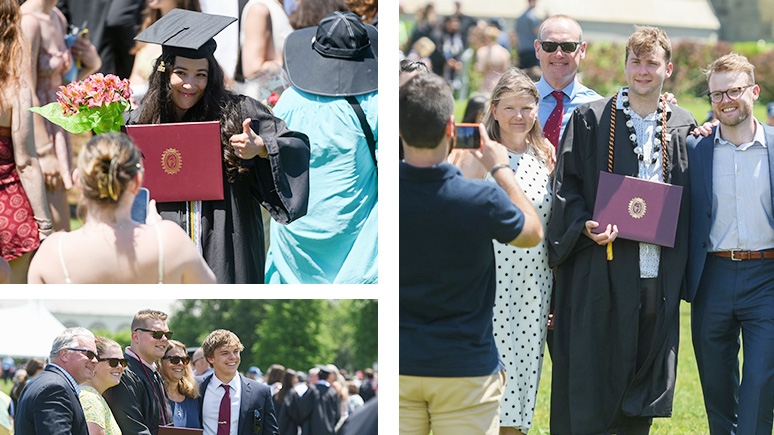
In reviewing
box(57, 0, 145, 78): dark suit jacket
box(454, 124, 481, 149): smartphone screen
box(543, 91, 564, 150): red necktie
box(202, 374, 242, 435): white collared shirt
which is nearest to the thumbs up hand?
box(454, 124, 481, 149): smartphone screen

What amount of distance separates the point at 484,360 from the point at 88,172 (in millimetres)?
1542

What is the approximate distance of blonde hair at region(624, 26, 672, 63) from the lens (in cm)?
462

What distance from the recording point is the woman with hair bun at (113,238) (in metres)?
4.04

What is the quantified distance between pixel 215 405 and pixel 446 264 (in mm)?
1270

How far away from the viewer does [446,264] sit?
4.12m

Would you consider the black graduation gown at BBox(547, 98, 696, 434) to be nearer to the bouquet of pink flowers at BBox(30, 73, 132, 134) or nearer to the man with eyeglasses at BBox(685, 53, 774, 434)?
the man with eyeglasses at BBox(685, 53, 774, 434)

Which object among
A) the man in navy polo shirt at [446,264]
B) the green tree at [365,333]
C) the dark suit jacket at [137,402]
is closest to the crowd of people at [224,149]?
the dark suit jacket at [137,402]

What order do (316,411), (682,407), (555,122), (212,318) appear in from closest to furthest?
1. (555,122)
2. (682,407)
3. (212,318)
4. (316,411)

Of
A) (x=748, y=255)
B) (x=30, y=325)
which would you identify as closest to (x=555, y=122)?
(x=748, y=255)

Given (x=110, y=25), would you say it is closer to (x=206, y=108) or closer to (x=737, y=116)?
(x=206, y=108)

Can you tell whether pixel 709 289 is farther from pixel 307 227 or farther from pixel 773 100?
pixel 773 100

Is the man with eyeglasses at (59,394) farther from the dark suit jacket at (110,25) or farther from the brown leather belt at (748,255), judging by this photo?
the dark suit jacket at (110,25)

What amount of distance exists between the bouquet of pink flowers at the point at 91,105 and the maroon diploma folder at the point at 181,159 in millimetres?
105

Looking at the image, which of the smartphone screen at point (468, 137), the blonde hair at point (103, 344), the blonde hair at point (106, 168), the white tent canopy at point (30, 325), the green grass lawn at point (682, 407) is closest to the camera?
the blonde hair at point (106, 168)
